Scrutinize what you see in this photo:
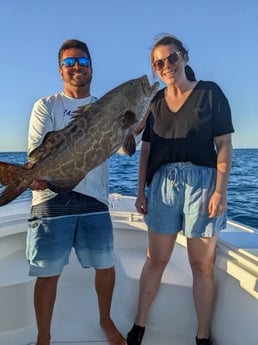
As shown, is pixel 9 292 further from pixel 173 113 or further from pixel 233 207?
pixel 233 207

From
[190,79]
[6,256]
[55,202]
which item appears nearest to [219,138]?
[190,79]

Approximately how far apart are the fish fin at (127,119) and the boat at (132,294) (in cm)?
127

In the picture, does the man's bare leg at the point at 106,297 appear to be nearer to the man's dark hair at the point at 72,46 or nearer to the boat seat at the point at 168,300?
the boat seat at the point at 168,300

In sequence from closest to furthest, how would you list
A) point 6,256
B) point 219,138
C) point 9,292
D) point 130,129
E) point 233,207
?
1. point 130,129
2. point 219,138
3. point 9,292
4. point 6,256
5. point 233,207

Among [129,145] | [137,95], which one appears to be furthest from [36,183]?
[137,95]

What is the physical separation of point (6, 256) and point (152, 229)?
88.6 inches

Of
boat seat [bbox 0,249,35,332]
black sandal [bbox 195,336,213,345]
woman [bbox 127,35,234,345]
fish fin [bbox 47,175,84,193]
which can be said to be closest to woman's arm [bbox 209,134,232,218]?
woman [bbox 127,35,234,345]

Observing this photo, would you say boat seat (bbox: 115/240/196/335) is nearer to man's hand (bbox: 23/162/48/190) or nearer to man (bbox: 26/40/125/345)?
man (bbox: 26/40/125/345)

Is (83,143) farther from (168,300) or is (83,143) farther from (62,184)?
(168,300)

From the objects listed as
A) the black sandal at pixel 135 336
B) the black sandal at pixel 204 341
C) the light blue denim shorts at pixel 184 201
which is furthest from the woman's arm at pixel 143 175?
the black sandal at pixel 204 341

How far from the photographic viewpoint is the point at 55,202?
2529 millimetres

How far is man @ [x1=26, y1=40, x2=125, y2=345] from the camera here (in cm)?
250

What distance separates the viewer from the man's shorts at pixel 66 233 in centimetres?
251

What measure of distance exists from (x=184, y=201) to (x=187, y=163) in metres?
0.27
